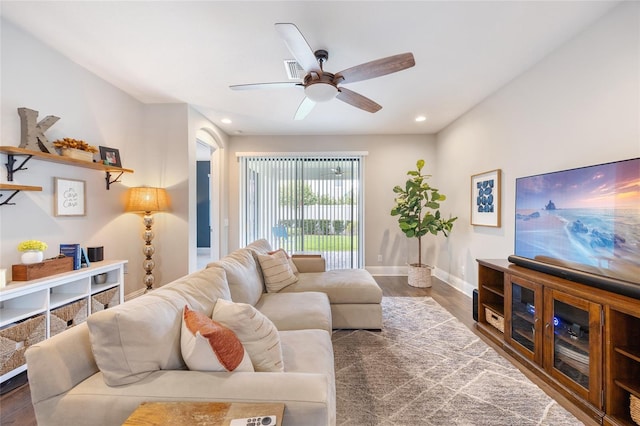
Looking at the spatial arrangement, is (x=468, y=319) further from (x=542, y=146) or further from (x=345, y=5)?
(x=345, y=5)

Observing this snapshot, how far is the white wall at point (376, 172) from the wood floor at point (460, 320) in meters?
0.95

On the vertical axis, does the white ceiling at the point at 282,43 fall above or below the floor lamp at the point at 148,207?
above

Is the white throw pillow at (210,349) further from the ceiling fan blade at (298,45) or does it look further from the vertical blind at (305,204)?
the vertical blind at (305,204)

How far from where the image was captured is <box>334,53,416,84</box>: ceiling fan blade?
1932mm

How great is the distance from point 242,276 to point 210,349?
1.07 m

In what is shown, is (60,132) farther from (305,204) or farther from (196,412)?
(305,204)

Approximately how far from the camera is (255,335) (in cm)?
124

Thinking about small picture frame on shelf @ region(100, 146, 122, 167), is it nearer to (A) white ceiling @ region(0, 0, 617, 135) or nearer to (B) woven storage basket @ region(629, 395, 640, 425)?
(A) white ceiling @ region(0, 0, 617, 135)

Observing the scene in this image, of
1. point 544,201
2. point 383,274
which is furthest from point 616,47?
point 383,274

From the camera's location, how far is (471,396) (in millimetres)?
1809

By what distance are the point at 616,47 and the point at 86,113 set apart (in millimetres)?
4713

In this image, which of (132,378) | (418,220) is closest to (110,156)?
(132,378)

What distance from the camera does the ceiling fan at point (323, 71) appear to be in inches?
69.9

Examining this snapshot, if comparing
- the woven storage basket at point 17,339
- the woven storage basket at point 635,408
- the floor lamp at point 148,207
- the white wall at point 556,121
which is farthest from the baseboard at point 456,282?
the woven storage basket at point 17,339
